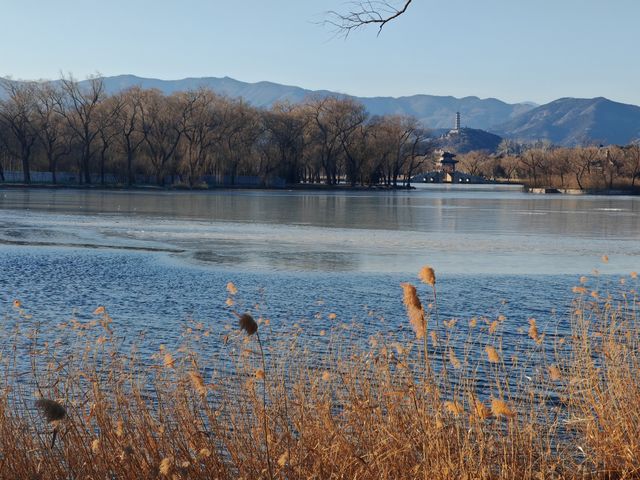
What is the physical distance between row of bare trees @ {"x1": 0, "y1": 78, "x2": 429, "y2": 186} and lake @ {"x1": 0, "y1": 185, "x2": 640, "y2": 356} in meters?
59.1

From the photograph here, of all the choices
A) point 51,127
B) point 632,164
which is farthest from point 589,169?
point 51,127

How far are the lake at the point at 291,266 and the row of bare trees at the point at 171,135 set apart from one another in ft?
194

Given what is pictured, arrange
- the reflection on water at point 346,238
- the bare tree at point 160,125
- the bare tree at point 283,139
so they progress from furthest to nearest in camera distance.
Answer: the bare tree at point 283,139 → the bare tree at point 160,125 → the reflection on water at point 346,238

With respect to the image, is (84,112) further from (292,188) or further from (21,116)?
(292,188)

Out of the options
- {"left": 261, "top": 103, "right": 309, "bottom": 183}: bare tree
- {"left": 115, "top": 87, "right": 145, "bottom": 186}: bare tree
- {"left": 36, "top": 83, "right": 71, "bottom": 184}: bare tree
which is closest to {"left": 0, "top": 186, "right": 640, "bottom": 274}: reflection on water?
{"left": 36, "top": 83, "right": 71, "bottom": 184}: bare tree

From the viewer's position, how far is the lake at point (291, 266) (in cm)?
1775

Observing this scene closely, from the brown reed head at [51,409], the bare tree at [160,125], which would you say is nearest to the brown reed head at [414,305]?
the brown reed head at [51,409]

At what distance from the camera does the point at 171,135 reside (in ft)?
360

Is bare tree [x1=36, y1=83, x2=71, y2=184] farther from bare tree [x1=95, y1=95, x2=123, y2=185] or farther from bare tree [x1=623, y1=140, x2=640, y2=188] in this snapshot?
bare tree [x1=623, y1=140, x2=640, y2=188]

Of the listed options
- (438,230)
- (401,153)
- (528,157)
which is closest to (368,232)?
(438,230)

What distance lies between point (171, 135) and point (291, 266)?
8680cm

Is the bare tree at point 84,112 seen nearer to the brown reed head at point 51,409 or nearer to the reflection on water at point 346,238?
the reflection on water at point 346,238

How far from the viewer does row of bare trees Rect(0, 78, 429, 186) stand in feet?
339

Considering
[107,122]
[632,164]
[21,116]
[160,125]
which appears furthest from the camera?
[632,164]
